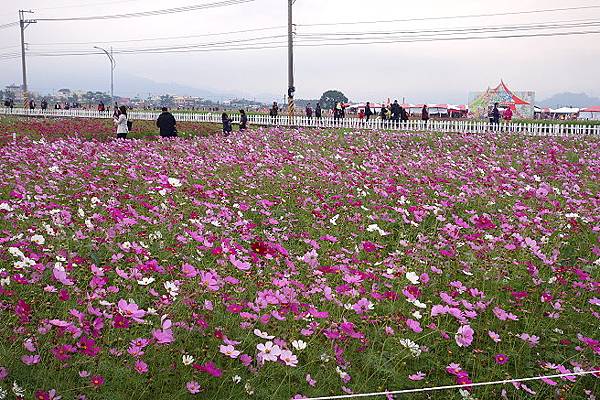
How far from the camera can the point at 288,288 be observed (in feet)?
9.88

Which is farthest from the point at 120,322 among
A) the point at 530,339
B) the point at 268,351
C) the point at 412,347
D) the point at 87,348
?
the point at 530,339

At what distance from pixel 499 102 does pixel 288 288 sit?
150ft

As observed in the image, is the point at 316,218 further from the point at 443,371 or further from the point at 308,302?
the point at 443,371

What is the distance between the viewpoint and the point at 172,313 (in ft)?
9.47

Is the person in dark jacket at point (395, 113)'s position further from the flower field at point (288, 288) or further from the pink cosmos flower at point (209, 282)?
the pink cosmos flower at point (209, 282)

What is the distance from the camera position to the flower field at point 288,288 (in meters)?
2.52

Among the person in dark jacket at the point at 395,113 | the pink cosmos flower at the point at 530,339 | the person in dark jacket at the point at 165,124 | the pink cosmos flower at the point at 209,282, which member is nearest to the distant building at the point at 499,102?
the person in dark jacket at the point at 395,113

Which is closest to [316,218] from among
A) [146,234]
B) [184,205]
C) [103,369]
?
[184,205]

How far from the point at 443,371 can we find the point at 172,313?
1.53m

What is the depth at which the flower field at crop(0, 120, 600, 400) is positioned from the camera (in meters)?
2.52

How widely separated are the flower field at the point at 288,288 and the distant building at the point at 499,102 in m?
40.3

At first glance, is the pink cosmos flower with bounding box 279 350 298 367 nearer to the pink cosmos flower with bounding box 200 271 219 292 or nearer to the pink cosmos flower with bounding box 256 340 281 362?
the pink cosmos flower with bounding box 256 340 281 362

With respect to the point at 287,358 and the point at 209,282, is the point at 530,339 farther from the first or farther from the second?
the point at 209,282

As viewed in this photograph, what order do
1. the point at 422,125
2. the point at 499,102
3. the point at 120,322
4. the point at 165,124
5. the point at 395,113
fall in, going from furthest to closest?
the point at 499,102 → the point at 395,113 → the point at 422,125 → the point at 165,124 → the point at 120,322
